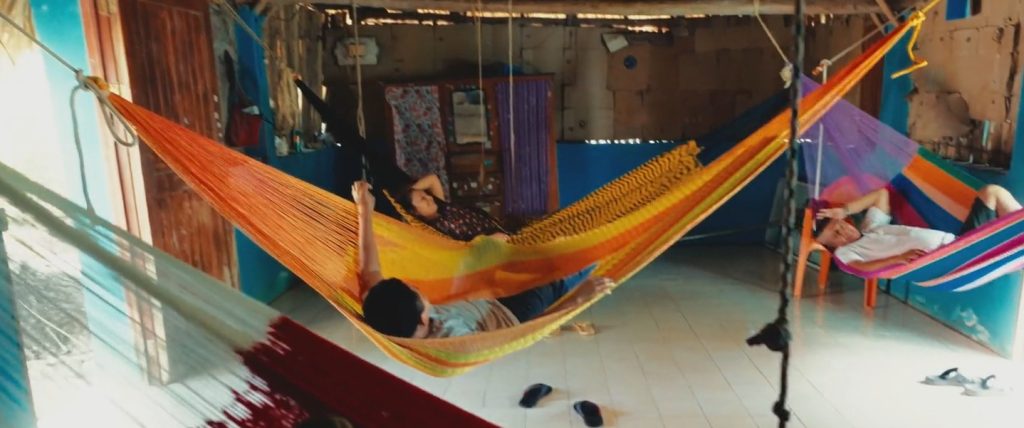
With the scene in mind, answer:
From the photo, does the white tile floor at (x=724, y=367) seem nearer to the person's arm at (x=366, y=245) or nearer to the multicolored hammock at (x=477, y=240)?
the multicolored hammock at (x=477, y=240)

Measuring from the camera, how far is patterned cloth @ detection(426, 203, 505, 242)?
94.6 inches

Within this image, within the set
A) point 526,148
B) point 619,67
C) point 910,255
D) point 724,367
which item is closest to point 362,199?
point 724,367

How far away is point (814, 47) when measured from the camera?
4.20m

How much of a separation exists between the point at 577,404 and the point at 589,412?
0.07 m

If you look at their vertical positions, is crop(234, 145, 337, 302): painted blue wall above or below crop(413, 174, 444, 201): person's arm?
below

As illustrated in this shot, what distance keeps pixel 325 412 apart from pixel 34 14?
162 cm

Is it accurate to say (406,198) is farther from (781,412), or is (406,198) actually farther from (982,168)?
(982,168)

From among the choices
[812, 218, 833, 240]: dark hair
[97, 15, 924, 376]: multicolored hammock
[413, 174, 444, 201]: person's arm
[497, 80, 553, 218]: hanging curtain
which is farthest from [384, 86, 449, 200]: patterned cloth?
[812, 218, 833, 240]: dark hair

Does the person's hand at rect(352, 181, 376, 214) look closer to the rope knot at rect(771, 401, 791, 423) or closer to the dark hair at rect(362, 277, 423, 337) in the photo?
the dark hair at rect(362, 277, 423, 337)

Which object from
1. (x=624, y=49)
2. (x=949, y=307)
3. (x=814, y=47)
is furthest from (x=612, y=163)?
(x=949, y=307)

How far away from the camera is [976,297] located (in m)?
2.68

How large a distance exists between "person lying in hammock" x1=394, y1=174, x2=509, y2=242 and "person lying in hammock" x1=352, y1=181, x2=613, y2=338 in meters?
0.44

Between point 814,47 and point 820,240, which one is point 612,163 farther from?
point 820,240

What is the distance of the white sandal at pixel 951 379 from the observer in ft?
7.35
